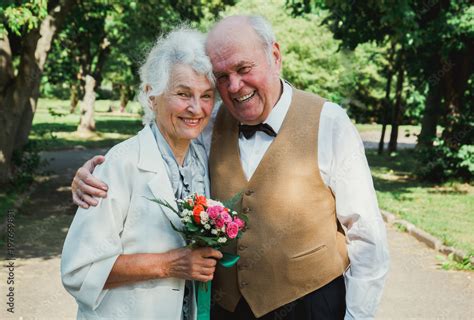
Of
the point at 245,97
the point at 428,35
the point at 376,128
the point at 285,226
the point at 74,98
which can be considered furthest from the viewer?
the point at 74,98

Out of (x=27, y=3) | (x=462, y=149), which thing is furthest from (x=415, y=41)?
(x=27, y=3)

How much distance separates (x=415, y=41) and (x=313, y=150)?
1018 cm

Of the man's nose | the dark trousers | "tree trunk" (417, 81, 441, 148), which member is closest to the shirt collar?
the man's nose

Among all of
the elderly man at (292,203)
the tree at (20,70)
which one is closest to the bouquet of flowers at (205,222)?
the elderly man at (292,203)

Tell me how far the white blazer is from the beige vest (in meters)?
0.38

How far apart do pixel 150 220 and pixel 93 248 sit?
252mm

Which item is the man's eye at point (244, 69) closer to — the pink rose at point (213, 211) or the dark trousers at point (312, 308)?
the pink rose at point (213, 211)

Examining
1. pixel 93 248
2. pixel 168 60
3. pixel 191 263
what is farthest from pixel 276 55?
pixel 93 248

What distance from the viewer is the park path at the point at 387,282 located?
239 inches

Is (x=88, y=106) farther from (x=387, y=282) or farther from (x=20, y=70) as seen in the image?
(x=387, y=282)

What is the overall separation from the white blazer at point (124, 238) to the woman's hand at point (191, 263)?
65mm

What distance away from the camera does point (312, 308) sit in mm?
2799

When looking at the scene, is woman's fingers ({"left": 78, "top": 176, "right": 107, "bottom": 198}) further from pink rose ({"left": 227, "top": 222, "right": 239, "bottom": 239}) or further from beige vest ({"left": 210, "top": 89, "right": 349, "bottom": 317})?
beige vest ({"left": 210, "top": 89, "right": 349, "bottom": 317})

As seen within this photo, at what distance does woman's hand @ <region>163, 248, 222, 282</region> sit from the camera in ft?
8.05
